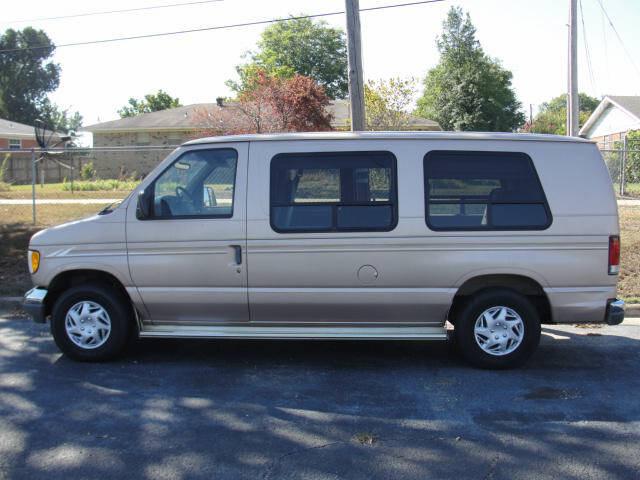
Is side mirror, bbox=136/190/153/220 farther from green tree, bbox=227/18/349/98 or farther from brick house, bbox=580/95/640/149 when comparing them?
green tree, bbox=227/18/349/98

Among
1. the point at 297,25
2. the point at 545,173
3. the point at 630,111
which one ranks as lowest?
the point at 545,173

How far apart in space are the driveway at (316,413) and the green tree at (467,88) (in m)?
41.6

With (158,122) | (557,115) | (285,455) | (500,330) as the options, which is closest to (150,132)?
(158,122)

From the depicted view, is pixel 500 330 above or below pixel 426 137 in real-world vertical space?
below

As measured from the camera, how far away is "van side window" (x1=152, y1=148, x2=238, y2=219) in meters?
5.69

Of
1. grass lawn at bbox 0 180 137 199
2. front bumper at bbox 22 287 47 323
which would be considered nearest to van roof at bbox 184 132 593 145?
front bumper at bbox 22 287 47 323

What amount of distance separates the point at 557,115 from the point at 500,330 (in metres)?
75.6

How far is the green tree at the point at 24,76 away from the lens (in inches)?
2510

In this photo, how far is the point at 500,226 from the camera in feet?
18.2

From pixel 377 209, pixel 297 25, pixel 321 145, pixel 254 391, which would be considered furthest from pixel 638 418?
pixel 297 25

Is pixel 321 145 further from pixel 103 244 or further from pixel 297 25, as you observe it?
pixel 297 25

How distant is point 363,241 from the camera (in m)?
5.52

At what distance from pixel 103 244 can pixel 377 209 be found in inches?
98.4

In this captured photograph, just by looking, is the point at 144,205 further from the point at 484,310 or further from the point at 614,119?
the point at 614,119
